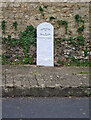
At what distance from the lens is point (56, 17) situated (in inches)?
374

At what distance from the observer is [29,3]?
9523 mm

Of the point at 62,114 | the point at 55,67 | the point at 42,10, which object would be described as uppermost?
the point at 42,10

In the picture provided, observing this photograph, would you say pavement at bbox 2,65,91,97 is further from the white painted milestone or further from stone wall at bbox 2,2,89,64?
stone wall at bbox 2,2,89,64

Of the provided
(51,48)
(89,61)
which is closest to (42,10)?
(51,48)

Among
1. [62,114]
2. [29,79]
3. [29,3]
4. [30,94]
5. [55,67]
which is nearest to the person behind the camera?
[62,114]

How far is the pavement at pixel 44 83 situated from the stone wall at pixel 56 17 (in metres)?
1.37

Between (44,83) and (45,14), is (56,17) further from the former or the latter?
(44,83)

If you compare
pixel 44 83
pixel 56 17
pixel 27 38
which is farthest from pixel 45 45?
pixel 44 83

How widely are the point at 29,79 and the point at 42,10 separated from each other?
9.30 feet

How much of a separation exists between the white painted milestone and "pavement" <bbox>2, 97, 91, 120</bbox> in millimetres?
2597

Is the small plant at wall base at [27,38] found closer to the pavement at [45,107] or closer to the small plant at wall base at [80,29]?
the small plant at wall base at [80,29]

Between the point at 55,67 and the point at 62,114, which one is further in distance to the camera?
the point at 55,67

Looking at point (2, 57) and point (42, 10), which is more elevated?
point (42, 10)

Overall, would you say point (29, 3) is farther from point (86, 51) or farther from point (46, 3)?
point (86, 51)
